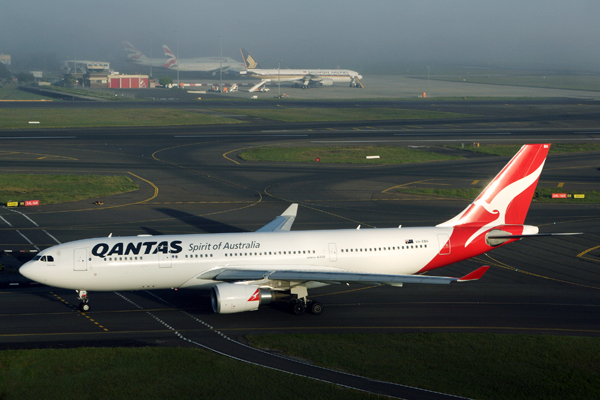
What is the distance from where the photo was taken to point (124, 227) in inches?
2160

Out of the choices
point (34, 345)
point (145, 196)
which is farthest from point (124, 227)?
point (34, 345)

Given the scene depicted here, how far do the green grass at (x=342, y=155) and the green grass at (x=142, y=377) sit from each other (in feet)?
209

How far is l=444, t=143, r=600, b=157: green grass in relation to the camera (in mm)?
97625

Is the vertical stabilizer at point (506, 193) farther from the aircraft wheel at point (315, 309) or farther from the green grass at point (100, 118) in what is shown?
the green grass at point (100, 118)

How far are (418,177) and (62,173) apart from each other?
47.4 meters

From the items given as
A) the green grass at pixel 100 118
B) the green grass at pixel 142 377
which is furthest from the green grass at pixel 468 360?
the green grass at pixel 100 118

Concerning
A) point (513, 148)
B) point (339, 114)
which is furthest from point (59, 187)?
point (339, 114)

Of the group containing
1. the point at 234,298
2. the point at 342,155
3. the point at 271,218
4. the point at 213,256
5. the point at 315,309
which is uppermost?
the point at 342,155

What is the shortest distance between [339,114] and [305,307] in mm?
122795

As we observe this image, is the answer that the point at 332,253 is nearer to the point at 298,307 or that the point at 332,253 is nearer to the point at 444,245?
the point at 298,307

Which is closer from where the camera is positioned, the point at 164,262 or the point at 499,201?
the point at 164,262

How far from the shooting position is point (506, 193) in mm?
39969

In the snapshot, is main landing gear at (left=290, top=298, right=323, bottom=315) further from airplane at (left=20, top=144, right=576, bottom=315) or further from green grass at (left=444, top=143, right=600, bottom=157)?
green grass at (left=444, top=143, right=600, bottom=157)

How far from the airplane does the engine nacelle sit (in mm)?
Answer: 55
